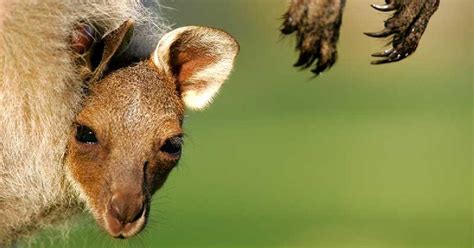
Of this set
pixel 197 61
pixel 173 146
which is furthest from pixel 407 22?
pixel 173 146

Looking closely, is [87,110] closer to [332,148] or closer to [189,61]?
[189,61]

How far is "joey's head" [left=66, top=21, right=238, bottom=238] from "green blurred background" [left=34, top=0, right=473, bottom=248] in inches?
37.3

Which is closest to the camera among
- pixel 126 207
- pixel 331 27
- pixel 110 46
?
pixel 126 207

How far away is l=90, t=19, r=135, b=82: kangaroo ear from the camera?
109 inches

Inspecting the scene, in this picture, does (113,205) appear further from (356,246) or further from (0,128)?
(356,246)

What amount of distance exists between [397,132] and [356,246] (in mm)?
7385

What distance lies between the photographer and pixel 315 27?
2.92 metres

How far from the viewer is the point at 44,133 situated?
281 centimetres

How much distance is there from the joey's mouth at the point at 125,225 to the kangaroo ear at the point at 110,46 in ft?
1.05

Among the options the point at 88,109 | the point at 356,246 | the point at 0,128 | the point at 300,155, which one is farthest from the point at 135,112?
the point at 300,155

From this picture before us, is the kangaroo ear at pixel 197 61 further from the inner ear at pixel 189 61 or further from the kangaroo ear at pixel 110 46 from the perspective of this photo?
the kangaroo ear at pixel 110 46

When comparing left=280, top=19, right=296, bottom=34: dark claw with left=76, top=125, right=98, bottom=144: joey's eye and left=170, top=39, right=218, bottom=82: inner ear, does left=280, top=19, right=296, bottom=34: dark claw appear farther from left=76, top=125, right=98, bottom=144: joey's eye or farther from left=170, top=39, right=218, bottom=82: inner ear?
left=76, top=125, right=98, bottom=144: joey's eye

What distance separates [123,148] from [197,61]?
1.13 ft

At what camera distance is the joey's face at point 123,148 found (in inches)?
107
